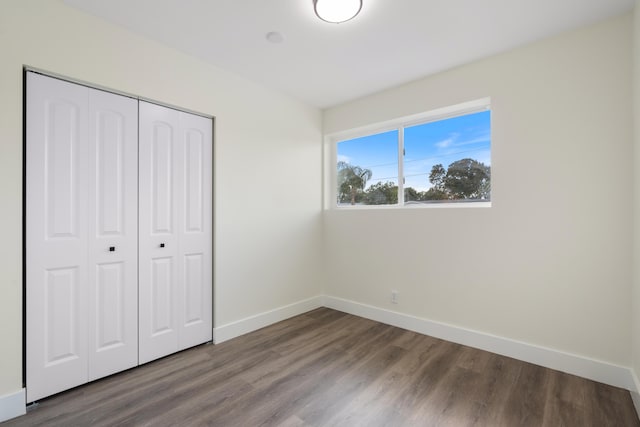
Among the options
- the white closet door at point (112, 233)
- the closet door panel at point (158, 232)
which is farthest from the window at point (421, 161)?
the white closet door at point (112, 233)

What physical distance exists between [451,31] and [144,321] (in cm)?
326

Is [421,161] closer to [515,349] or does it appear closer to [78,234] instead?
[515,349]

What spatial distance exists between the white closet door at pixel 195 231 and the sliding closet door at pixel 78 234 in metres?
0.38

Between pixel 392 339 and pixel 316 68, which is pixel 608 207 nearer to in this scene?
pixel 392 339

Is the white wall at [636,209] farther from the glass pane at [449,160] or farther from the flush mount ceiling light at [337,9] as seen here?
the flush mount ceiling light at [337,9]

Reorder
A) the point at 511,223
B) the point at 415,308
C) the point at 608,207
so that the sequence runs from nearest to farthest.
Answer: the point at 608,207 → the point at 511,223 → the point at 415,308

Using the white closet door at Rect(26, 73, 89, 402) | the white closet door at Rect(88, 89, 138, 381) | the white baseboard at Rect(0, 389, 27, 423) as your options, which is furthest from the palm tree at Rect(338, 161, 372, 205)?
the white baseboard at Rect(0, 389, 27, 423)

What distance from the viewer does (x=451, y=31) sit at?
2.23 meters

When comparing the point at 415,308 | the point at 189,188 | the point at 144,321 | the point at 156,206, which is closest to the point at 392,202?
the point at 415,308

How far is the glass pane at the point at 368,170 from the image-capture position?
346 cm

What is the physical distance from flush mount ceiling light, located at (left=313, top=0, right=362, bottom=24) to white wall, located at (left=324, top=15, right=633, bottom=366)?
4.39 ft

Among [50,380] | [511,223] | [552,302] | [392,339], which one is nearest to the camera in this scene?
[50,380]

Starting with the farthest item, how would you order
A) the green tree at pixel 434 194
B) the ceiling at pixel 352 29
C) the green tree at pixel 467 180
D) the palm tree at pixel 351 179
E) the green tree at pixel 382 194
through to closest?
1. the palm tree at pixel 351 179
2. the green tree at pixel 382 194
3. the green tree at pixel 434 194
4. the green tree at pixel 467 180
5. the ceiling at pixel 352 29

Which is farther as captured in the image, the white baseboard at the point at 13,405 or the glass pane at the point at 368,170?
the glass pane at the point at 368,170
